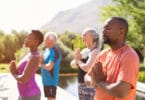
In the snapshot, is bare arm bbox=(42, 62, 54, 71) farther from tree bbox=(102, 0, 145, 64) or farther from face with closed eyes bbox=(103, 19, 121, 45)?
tree bbox=(102, 0, 145, 64)

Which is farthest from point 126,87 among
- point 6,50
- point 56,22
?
point 56,22

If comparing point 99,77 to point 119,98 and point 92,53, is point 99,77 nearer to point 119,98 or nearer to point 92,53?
point 119,98

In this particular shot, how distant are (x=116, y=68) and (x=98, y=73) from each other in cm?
11

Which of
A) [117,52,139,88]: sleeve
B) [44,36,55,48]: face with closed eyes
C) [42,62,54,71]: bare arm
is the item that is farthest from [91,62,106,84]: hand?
[44,36,55,48]: face with closed eyes

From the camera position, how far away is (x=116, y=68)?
2496mm

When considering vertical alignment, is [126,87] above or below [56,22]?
above

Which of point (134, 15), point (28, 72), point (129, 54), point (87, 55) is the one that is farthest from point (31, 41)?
point (134, 15)

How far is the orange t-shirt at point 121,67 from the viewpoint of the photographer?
2434mm

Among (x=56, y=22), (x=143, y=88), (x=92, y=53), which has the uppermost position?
(x=92, y=53)

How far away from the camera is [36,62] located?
3459 mm

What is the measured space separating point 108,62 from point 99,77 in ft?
0.40

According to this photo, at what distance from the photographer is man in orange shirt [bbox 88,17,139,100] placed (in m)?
2.42

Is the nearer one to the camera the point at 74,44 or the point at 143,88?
the point at 143,88

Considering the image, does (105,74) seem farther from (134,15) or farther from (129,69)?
(134,15)
